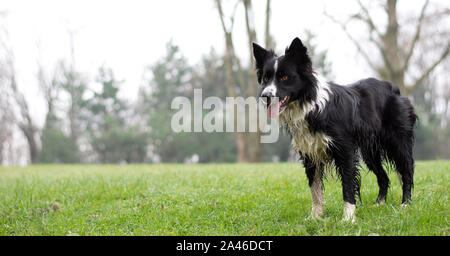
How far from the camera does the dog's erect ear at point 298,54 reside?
412cm

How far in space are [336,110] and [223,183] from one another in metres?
3.43

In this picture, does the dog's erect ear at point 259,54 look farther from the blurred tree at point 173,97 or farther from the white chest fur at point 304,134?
the blurred tree at point 173,97

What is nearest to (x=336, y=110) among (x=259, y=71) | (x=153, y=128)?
(x=259, y=71)

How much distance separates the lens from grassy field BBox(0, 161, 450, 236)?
4148 millimetres

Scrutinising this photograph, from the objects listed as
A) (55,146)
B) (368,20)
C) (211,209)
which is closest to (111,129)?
(55,146)

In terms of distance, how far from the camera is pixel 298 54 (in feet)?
13.7

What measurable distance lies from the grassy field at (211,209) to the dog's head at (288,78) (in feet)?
4.42

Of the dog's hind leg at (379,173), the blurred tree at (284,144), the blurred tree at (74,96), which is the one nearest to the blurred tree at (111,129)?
the blurred tree at (74,96)

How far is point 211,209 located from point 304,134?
6.17ft

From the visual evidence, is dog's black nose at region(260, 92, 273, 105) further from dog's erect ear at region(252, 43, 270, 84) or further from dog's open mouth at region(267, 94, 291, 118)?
dog's erect ear at region(252, 43, 270, 84)

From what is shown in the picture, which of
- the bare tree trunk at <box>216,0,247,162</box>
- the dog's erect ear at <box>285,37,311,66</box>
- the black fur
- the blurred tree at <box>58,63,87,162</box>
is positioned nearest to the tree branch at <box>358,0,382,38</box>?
the bare tree trunk at <box>216,0,247,162</box>

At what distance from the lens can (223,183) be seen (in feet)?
23.3

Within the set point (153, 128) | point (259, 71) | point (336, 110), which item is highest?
point (259, 71)

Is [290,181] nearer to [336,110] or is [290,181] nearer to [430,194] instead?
[430,194]
